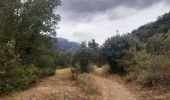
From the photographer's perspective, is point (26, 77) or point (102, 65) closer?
point (26, 77)

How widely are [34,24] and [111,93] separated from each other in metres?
11.7

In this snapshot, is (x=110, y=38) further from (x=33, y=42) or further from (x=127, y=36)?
(x=33, y=42)

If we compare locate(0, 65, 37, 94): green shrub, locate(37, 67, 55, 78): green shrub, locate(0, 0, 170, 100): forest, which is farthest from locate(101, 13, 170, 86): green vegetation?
locate(0, 65, 37, 94): green shrub

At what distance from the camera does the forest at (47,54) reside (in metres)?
21.5

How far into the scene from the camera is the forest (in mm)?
21500

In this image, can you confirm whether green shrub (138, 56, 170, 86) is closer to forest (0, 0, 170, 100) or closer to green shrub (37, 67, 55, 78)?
forest (0, 0, 170, 100)

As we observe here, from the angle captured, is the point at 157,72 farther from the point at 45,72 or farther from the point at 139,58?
the point at 45,72

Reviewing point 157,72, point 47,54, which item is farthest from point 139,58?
point 47,54

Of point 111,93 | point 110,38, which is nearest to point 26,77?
point 111,93

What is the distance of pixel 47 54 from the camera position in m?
32.3

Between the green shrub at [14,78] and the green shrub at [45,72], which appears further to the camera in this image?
the green shrub at [45,72]

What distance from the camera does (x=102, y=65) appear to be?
3950 centimetres

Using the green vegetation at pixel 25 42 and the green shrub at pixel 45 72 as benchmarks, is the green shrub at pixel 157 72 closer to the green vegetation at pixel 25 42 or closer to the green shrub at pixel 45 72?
the green vegetation at pixel 25 42

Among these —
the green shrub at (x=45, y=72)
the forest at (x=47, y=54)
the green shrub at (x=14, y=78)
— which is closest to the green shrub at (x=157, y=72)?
the forest at (x=47, y=54)
